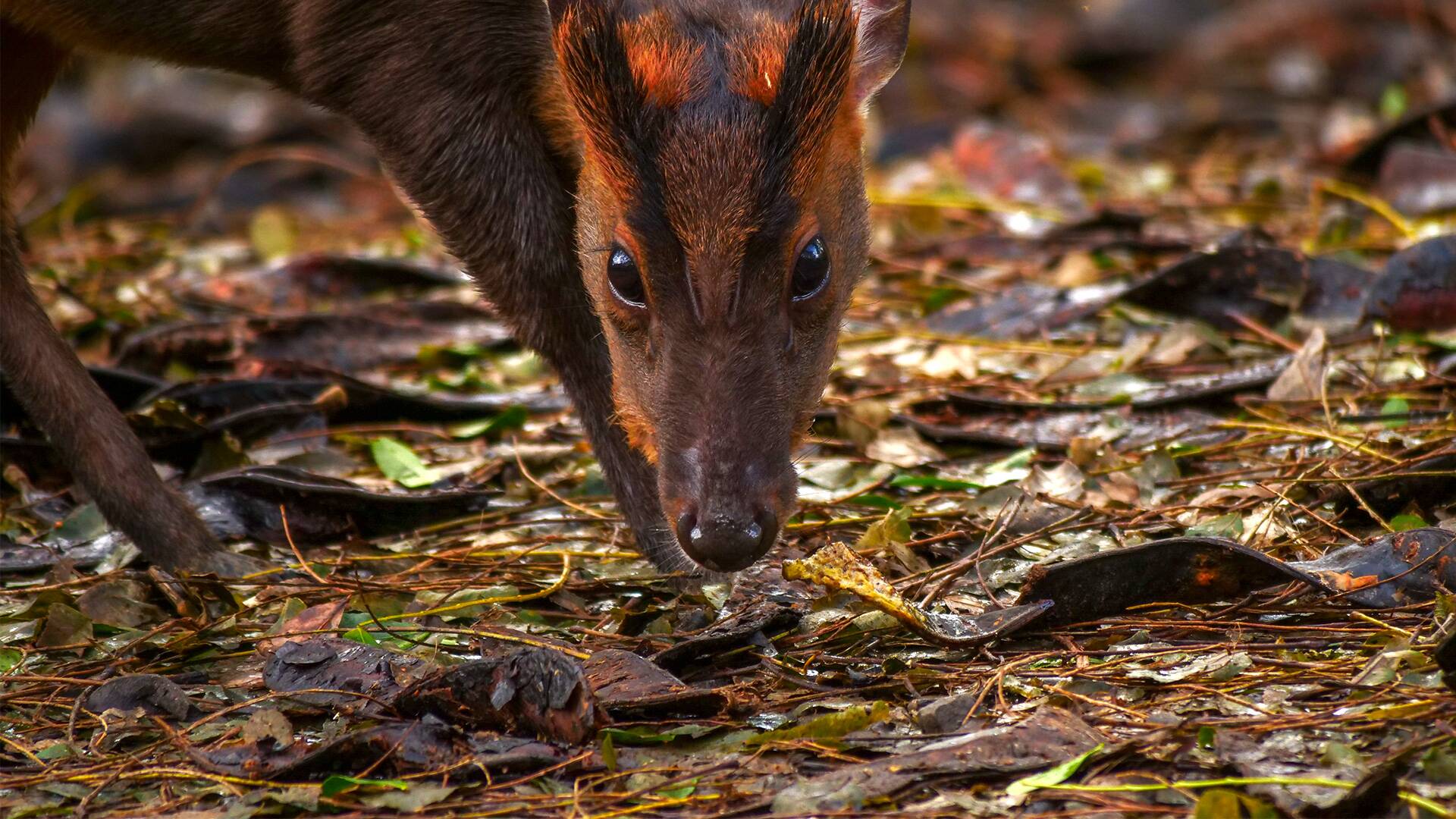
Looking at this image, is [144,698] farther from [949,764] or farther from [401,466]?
[949,764]

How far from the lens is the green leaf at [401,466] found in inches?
229

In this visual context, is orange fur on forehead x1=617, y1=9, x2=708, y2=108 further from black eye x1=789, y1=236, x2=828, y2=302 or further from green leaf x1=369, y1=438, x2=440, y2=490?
green leaf x1=369, y1=438, x2=440, y2=490

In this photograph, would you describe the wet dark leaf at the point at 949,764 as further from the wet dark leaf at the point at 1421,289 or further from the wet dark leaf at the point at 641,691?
the wet dark leaf at the point at 1421,289

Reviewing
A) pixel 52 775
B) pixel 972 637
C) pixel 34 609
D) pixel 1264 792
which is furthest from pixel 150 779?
pixel 1264 792

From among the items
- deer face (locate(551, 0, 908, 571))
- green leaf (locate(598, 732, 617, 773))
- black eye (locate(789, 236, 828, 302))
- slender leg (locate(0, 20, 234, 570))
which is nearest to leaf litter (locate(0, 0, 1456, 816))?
green leaf (locate(598, 732, 617, 773))

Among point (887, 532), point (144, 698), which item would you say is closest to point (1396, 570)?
point (887, 532)

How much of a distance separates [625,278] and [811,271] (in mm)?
514

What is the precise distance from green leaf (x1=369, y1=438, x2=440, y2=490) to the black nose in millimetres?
2054

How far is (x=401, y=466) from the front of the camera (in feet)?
19.4

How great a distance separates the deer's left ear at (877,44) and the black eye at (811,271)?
0.77 metres

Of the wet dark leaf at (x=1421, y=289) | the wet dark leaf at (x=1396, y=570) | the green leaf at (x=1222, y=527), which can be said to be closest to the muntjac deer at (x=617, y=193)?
the green leaf at (x=1222, y=527)

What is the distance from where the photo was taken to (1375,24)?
44.6 feet

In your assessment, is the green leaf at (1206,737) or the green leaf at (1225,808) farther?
the green leaf at (1206,737)

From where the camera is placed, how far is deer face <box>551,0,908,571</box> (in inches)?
161
